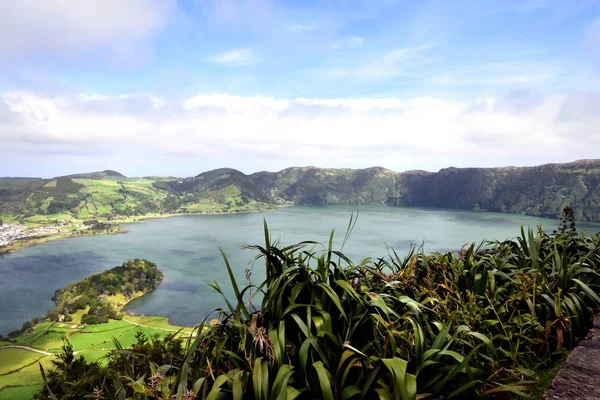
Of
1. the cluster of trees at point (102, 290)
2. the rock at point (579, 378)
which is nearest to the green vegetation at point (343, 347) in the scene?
the rock at point (579, 378)

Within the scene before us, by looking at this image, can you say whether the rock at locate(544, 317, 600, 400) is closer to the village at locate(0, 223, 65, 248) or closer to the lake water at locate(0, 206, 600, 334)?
the lake water at locate(0, 206, 600, 334)

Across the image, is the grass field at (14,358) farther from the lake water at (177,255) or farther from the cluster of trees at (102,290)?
the lake water at (177,255)

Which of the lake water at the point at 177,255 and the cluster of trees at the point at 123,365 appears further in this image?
the lake water at the point at 177,255

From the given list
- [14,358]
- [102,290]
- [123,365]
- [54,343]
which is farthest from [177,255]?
[123,365]

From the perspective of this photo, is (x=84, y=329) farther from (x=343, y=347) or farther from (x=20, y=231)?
(x=20, y=231)

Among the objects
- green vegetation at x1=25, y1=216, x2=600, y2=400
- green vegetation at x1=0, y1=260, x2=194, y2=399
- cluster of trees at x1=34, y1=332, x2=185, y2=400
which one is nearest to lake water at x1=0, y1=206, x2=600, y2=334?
green vegetation at x1=0, y1=260, x2=194, y2=399
